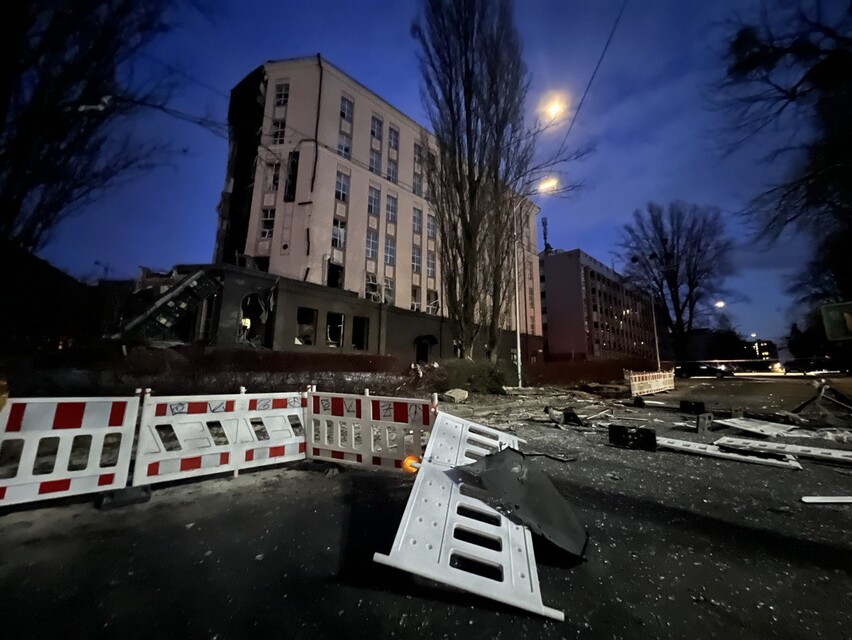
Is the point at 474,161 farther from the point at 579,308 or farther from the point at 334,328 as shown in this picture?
the point at 579,308

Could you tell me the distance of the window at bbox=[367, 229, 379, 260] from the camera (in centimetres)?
2286

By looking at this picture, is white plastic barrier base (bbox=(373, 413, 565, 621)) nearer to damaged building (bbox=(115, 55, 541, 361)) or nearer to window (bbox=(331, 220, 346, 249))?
damaged building (bbox=(115, 55, 541, 361))

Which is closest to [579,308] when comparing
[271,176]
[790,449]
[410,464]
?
[271,176]

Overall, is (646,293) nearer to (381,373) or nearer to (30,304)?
(381,373)

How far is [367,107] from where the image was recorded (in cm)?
2395

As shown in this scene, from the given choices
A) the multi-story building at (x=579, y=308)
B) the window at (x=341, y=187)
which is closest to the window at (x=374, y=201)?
the window at (x=341, y=187)

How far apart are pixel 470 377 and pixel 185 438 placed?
10223 mm

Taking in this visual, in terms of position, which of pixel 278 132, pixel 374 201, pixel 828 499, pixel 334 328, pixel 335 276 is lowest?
pixel 828 499

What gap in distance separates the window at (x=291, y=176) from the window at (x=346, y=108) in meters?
4.60

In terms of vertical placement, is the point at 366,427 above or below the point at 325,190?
below

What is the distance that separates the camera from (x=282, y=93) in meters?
22.0

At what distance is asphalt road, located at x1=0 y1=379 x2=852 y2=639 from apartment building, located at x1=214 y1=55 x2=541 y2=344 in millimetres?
16976

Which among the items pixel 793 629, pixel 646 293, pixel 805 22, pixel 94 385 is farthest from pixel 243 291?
pixel 646 293

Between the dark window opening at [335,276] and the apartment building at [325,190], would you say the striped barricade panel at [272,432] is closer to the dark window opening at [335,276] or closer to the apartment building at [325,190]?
the apartment building at [325,190]
